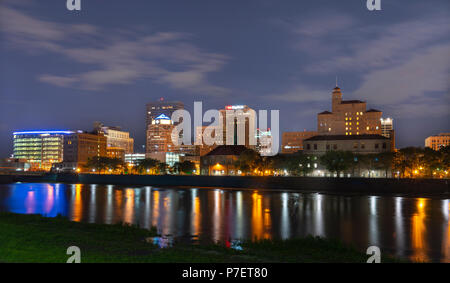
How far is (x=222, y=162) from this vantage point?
491 ft

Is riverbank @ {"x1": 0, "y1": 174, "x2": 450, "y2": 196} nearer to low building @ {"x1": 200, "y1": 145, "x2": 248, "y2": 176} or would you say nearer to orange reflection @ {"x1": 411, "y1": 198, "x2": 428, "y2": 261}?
low building @ {"x1": 200, "y1": 145, "x2": 248, "y2": 176}

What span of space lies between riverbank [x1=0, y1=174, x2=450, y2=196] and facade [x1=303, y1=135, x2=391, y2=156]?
124 ft

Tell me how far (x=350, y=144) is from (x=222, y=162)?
4643 centimetres

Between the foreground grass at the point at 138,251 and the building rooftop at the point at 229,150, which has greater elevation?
the building rooftop at the point at 229,150

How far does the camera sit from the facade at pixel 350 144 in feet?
425

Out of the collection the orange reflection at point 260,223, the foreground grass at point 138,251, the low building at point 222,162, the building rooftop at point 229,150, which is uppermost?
the building rooftop at point 229,150

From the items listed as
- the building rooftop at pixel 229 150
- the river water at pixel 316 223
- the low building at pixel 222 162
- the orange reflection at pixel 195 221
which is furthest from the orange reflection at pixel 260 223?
the building rooftop at pixel 229 150

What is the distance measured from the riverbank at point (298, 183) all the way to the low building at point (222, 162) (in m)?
26.9

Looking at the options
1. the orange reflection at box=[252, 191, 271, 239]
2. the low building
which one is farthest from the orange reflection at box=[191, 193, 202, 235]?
the low building

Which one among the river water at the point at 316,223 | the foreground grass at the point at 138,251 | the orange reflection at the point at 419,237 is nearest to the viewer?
the foreground grass at the point at 138,251

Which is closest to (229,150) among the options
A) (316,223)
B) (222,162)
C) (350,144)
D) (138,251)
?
(222,162)

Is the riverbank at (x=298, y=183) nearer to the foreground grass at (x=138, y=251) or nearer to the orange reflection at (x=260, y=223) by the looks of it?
the orange reflection at (x=260, y=223)

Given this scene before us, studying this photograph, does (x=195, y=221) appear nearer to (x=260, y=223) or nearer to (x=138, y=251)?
(x=260, y=223)

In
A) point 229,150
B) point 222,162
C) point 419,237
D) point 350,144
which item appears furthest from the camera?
point 229,150
